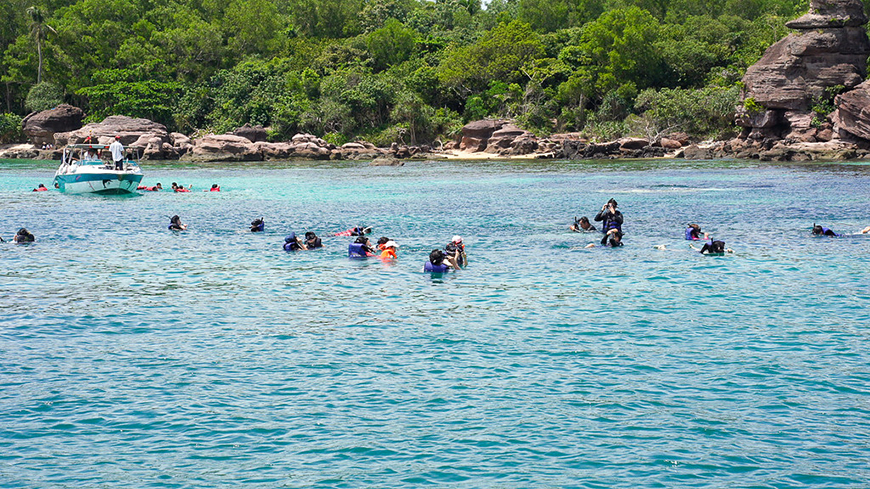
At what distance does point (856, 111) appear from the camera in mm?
69562

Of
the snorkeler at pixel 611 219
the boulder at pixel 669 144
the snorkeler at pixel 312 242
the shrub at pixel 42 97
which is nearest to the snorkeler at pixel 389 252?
the snorkeler at pixel 312 242

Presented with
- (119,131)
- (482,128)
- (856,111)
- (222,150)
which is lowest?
(222,150)

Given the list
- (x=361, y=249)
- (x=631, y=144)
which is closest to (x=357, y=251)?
(x=361, y=249)

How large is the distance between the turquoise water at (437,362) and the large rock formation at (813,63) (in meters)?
46.9

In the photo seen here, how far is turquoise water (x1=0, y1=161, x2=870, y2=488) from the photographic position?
11188 mm

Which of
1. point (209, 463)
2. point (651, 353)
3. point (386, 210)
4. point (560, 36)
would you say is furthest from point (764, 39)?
point (209, 463)

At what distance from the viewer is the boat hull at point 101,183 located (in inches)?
2031

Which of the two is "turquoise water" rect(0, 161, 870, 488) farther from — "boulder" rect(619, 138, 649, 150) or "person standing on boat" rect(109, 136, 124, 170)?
"boulder" rect(619, 138, 649, 150)

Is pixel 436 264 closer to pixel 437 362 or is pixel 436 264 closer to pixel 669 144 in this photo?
pixel 437 362

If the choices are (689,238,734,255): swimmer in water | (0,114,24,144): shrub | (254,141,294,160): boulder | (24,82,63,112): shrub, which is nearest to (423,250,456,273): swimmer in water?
(689,238,734,255): swimmer in water

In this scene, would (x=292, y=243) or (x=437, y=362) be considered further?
(x=292, y=243)

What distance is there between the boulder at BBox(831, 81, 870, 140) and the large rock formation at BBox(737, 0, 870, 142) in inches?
152

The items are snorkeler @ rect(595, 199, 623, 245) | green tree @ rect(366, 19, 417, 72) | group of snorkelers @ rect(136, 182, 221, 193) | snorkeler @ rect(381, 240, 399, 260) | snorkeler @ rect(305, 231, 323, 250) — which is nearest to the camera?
snorkeler @ rect(381, 240, 399, 260)

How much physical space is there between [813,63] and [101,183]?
6148cm
